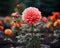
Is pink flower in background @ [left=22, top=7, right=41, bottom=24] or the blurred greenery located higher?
the blurred greenery

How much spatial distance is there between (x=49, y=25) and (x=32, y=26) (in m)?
1.16

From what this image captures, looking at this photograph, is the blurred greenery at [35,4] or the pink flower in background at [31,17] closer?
the pink flower in background at [31,17]

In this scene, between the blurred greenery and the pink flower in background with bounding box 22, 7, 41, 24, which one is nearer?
the pink flower in background with bounding box 22, 7, 41, 24

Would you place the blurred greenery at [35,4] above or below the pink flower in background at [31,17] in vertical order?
above

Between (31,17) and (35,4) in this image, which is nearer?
(31,17)

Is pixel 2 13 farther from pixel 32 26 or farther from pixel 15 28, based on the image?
pixel 32 26

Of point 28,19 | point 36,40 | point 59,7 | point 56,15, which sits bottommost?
point 36,40

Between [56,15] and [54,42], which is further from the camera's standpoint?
[56,15]

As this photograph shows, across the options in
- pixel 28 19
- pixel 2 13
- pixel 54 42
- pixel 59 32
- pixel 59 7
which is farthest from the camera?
pixel 2 13

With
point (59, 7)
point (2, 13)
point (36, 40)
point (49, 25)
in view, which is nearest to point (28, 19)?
point (36, 40)

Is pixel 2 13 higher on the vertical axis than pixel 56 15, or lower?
higher

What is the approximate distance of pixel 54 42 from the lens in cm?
329

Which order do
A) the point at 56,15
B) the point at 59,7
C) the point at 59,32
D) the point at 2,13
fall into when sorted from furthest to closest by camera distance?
1. the point at 2,13
2. the point at 59,7
3. the point at 56,15
4. the point at 59,32

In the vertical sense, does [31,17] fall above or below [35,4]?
below
